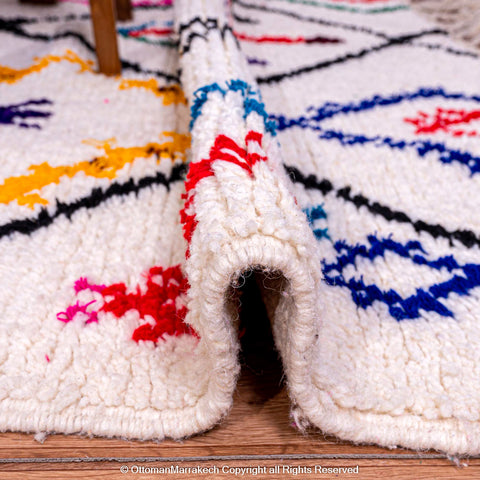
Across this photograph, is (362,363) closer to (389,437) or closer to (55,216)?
(389,437)

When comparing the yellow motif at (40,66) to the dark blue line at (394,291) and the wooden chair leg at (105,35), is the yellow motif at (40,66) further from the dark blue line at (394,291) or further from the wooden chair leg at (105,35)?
the dark blue line at (394,291)

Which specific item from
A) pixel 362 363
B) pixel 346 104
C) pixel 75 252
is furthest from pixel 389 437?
pixel 346 104

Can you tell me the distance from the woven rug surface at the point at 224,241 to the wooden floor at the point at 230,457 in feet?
0.04

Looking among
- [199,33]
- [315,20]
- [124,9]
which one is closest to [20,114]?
[199,33]

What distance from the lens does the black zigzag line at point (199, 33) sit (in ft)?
2.91

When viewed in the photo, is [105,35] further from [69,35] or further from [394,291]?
[394,291]

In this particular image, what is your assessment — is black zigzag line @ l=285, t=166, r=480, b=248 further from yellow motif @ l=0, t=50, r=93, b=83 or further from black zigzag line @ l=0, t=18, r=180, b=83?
yellow motif @ l=0, t=50, r=93, b=83

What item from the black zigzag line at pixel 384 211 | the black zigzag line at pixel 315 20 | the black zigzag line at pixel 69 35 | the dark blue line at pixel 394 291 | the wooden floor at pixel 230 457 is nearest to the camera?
the wooden floor at pixel 230 457

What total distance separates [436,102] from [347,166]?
1.17 ft

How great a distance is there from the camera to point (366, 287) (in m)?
0.55

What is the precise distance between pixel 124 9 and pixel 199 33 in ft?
1.81

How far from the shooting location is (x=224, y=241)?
1.17ft

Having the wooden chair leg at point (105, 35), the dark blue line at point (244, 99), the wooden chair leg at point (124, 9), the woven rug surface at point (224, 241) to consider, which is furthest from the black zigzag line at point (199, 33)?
the wooden chair leg at point (124, 9)

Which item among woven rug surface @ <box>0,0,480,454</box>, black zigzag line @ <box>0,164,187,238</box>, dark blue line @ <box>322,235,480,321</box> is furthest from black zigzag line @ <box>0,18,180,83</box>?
dark blue line @ <box>322,235,480,321</box>
